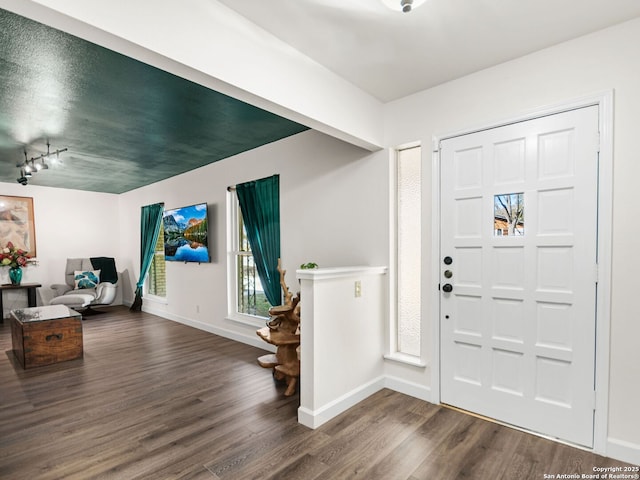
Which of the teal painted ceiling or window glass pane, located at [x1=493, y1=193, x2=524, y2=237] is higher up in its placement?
the teal painted ceiling

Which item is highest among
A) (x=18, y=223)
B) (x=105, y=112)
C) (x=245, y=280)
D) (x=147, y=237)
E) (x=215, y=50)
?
(x=105, y=112)

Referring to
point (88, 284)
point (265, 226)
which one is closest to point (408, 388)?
point (265, 226)

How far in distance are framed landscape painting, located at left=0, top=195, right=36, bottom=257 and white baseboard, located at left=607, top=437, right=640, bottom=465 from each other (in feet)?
28.5

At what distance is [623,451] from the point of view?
6.37 ft

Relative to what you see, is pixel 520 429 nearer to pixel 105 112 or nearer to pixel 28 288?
pixel 105 112

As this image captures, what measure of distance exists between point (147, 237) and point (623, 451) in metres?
7.03

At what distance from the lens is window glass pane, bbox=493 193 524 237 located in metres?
2.32

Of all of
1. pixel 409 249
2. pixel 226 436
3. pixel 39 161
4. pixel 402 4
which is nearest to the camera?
pixel 402 4

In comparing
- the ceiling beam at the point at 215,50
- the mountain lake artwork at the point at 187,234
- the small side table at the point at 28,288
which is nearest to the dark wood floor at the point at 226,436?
the mountain lake artwork at the point at 187,234

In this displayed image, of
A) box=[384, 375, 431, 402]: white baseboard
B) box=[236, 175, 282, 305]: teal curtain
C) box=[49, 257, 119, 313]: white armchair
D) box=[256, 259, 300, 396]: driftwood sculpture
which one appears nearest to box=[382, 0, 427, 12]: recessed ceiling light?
box=[256, 259, 300, 396]: driftwood sculpture

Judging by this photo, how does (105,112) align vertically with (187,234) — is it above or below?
above

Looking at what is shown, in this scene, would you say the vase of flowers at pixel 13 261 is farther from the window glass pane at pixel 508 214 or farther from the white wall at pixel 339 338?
the window glass pane at pixel 508 214

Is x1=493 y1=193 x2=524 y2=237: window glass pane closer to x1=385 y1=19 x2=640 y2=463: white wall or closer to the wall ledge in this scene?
x1=385 y1=19 x2=640 y2=463: white wall

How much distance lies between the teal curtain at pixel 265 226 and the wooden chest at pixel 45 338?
2281 millimetres
